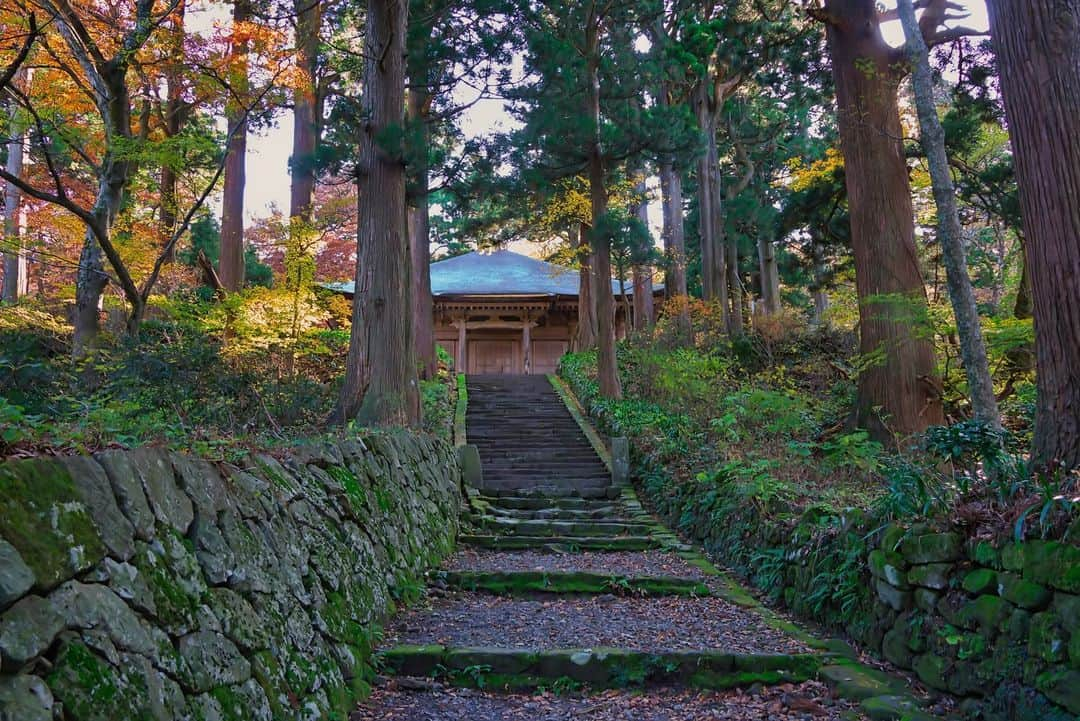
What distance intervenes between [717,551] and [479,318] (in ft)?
58.1

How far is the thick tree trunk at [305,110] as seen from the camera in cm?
1087

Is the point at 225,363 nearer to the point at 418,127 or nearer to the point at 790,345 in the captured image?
the point at 418,127

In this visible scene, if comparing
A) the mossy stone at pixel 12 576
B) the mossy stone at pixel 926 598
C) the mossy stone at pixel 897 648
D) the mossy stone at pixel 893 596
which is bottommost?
the mossy stone at pixel 897 648

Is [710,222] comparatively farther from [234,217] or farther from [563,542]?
[563,542]

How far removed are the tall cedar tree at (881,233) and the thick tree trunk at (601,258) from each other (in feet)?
19.3

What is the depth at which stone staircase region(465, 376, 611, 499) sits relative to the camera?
10766mm

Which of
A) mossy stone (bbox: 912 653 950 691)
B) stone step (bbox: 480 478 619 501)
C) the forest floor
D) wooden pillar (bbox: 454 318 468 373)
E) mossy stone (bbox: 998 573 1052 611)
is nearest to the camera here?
mossy stone (bbox: 998 573 1052 611)

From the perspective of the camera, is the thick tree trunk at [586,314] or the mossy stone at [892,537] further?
the thick tree trunk at [586,314]

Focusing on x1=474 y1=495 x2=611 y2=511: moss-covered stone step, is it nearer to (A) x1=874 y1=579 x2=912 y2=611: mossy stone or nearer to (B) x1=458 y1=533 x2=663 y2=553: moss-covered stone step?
(B) x1=458 y1=533 x2=663 y2=553: moss-covered stone step

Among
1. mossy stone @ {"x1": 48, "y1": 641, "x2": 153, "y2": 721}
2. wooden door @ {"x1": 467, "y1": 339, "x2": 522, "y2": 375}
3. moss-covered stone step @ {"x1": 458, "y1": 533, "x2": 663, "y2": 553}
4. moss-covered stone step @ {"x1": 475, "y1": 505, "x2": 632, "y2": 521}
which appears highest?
wooden door @ {"x1": 467, "y1": 339, "x2": 522, "y2": 375}

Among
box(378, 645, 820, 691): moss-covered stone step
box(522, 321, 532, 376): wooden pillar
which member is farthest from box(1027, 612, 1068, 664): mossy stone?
box(522, 321, 532, 376): wooden pillar

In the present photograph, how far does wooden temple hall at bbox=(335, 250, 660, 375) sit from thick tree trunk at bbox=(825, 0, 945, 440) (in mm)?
14773

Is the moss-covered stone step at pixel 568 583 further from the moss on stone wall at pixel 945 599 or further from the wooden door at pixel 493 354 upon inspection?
the wooden door at pixel 493 354

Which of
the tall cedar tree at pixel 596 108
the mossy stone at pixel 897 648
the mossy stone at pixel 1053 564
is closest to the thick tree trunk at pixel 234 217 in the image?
the tall cedar tree at pixel 596 108
